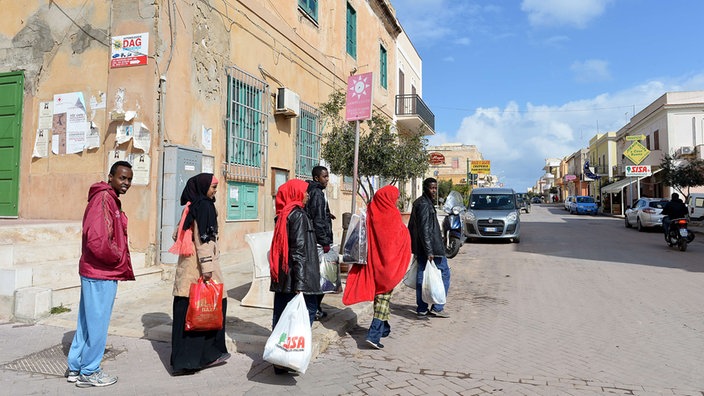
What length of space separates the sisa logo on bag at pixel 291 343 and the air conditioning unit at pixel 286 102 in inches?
311

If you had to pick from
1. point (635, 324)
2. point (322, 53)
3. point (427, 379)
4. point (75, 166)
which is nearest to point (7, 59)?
point (75, 166)

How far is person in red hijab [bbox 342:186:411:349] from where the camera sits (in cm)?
480

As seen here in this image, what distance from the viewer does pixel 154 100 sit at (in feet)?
24.5

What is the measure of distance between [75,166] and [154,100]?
1.97 m

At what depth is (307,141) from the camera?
508 inches

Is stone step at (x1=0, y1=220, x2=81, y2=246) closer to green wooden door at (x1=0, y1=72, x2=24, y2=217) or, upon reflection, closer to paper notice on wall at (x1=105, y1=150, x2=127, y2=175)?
paper notice on wall at (x1=105, y1=150, x2=127, y2=175)

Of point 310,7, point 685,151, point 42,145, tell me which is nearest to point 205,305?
point 42,145

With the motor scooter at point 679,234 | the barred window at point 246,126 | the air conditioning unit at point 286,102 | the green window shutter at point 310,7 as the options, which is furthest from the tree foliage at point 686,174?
the barred window at point 246,126

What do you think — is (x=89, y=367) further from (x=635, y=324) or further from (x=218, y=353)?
(x=635, y=324)

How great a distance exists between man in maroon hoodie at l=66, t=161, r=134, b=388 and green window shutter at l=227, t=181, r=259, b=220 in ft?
18.2

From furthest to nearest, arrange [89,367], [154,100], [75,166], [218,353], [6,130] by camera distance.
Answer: [6,130] → [75,166] → [154,100] → [218,353] → [89,367]

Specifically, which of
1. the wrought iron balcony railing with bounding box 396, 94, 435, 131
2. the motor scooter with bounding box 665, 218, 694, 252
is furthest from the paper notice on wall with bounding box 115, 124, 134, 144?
the wrought iron balcony railing with bounding box 396, 94, 435, 131

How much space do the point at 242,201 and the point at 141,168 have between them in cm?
264

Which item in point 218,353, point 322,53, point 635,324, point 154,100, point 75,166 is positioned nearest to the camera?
point 218,353
